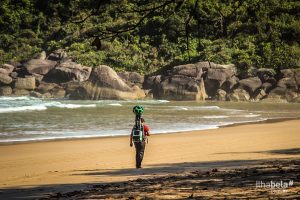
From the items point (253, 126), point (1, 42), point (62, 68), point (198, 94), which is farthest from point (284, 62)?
point (1, 42)

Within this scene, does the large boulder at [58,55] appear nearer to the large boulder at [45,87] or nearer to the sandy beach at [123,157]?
the large boulder at [45,87]

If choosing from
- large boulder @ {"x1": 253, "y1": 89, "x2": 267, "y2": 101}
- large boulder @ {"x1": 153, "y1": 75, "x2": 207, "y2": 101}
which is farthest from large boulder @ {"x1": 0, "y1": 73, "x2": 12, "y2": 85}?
large boulder @ {"x1": 253, "y1": 89, "x2": 267, "y2": 101}

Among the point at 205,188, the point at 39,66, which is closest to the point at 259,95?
the point at 39,66

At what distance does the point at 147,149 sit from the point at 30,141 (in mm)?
4475

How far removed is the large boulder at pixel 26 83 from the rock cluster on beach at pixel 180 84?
0.25 metres

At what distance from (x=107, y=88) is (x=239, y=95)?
13.2 metres

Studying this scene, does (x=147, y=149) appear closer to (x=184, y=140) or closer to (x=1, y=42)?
(x=184, y=140)

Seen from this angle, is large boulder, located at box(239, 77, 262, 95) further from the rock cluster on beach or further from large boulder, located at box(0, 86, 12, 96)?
large boulder, located at box(0, 86, 12, 96)

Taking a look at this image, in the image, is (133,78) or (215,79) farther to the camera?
(133,78)

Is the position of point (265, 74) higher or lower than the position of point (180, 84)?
higher

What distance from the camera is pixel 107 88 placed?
4828 cm

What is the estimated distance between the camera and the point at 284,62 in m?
50.0

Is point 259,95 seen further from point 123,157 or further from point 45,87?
point 123,157

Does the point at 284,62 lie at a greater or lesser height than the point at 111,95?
greater
